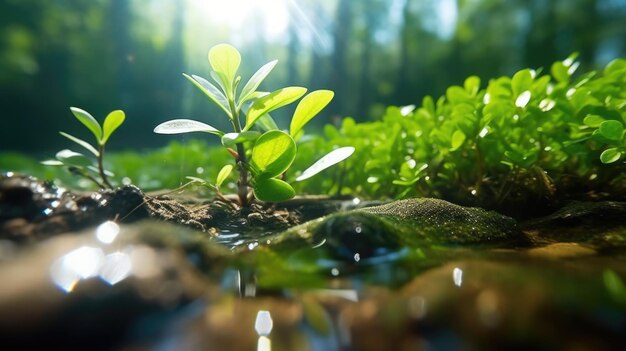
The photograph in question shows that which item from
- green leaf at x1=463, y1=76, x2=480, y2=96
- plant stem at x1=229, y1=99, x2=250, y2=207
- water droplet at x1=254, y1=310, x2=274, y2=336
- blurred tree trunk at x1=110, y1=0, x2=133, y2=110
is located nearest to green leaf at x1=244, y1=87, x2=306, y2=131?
plant stem at x1=229, y1=99, x2=250, y2=207

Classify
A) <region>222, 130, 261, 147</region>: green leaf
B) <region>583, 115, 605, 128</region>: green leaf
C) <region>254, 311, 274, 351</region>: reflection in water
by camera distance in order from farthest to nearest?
<region>583, 115, 605, 128</region>: green leaf, <region>222, 130, 261, 147</region>: green leaf, <region>254, 311, 274, 351</region>: reflection in water

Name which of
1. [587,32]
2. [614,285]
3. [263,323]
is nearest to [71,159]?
[263,323]

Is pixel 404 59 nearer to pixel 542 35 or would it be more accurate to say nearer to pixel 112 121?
pixel 542 35

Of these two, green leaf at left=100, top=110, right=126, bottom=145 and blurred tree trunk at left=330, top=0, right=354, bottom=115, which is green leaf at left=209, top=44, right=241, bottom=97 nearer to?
green leaf at left=100, top=110, right=126, bottom=145

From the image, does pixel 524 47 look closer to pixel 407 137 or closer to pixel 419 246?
pixel 407 137

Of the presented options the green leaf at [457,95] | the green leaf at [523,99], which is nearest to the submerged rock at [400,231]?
the green leaf at [523,99]

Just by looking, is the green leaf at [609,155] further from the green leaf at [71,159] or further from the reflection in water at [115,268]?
the green leaf at [71,159]

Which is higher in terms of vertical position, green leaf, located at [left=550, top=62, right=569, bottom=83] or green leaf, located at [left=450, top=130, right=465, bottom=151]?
green leaf, located at [left=550, top=62, right=569, bottom=83]

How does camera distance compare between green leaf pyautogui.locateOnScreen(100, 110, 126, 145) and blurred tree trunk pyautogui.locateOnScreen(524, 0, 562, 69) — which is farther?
blurred tree trunk pyautogui.locateOnScreen(524, 0, 562, 69)
